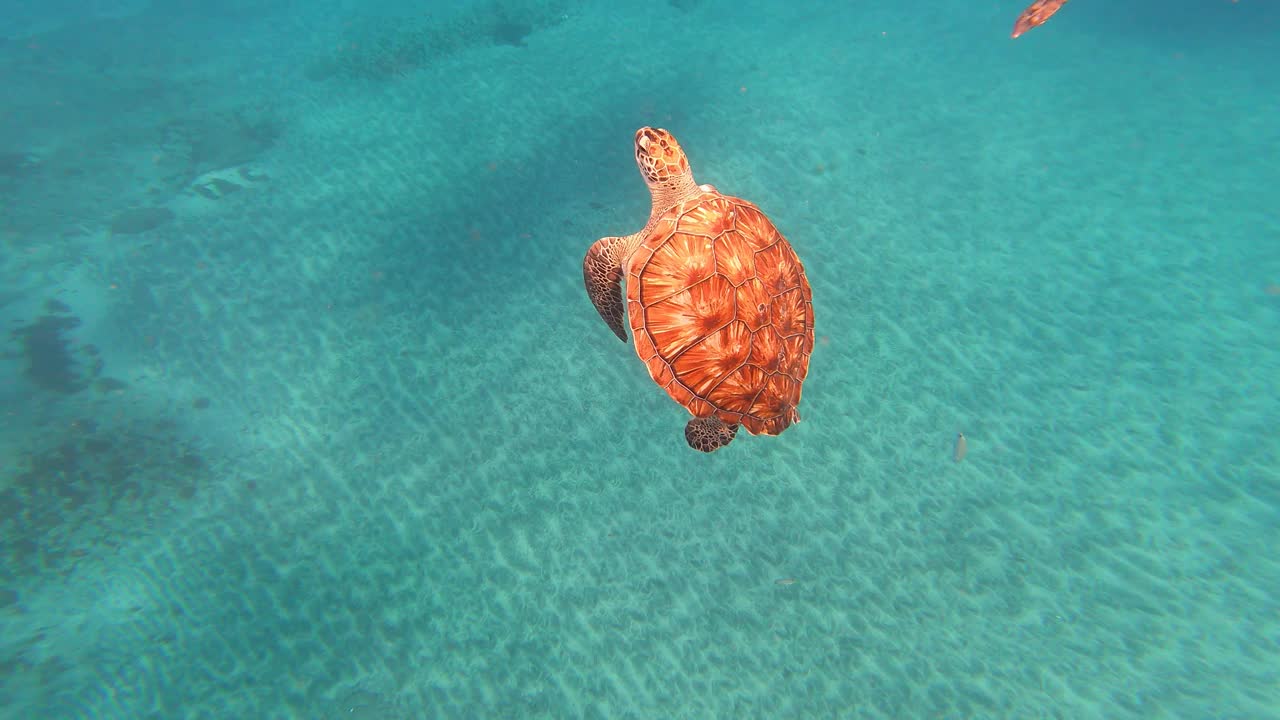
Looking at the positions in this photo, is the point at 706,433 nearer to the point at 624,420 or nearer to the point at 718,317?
the point at 718,317

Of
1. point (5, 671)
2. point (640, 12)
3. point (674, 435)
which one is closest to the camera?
point (5, 671)

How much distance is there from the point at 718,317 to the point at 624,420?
2858 mm

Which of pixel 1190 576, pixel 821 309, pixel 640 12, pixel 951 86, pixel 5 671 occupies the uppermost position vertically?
pixel 640 12

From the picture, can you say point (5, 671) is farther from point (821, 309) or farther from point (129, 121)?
point (129, 121)

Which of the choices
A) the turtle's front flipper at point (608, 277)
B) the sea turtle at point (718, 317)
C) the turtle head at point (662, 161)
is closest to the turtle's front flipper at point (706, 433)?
the sea turtle at point (718, 317)

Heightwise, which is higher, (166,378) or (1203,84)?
(1203,84)

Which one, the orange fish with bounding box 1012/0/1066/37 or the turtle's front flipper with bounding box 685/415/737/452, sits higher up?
the orange fish with bounding box 1012/0/1066/37

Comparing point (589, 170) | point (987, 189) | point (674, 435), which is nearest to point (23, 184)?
point (589, 170)

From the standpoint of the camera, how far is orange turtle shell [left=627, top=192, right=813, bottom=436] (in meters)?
4.01

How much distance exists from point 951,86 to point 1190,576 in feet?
36.9

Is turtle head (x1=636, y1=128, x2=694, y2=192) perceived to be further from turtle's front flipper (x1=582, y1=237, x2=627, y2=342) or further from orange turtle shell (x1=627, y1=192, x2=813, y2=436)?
orange turtle shell (x1=627, y1=192, x2=813, y2=436)

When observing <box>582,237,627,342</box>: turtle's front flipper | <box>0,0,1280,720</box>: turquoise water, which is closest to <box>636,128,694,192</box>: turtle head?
<box>582,237,627,342</box>: turtle's front flipper

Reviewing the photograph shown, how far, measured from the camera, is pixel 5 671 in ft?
17.7

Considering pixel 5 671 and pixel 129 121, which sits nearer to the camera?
pixel 5 671
